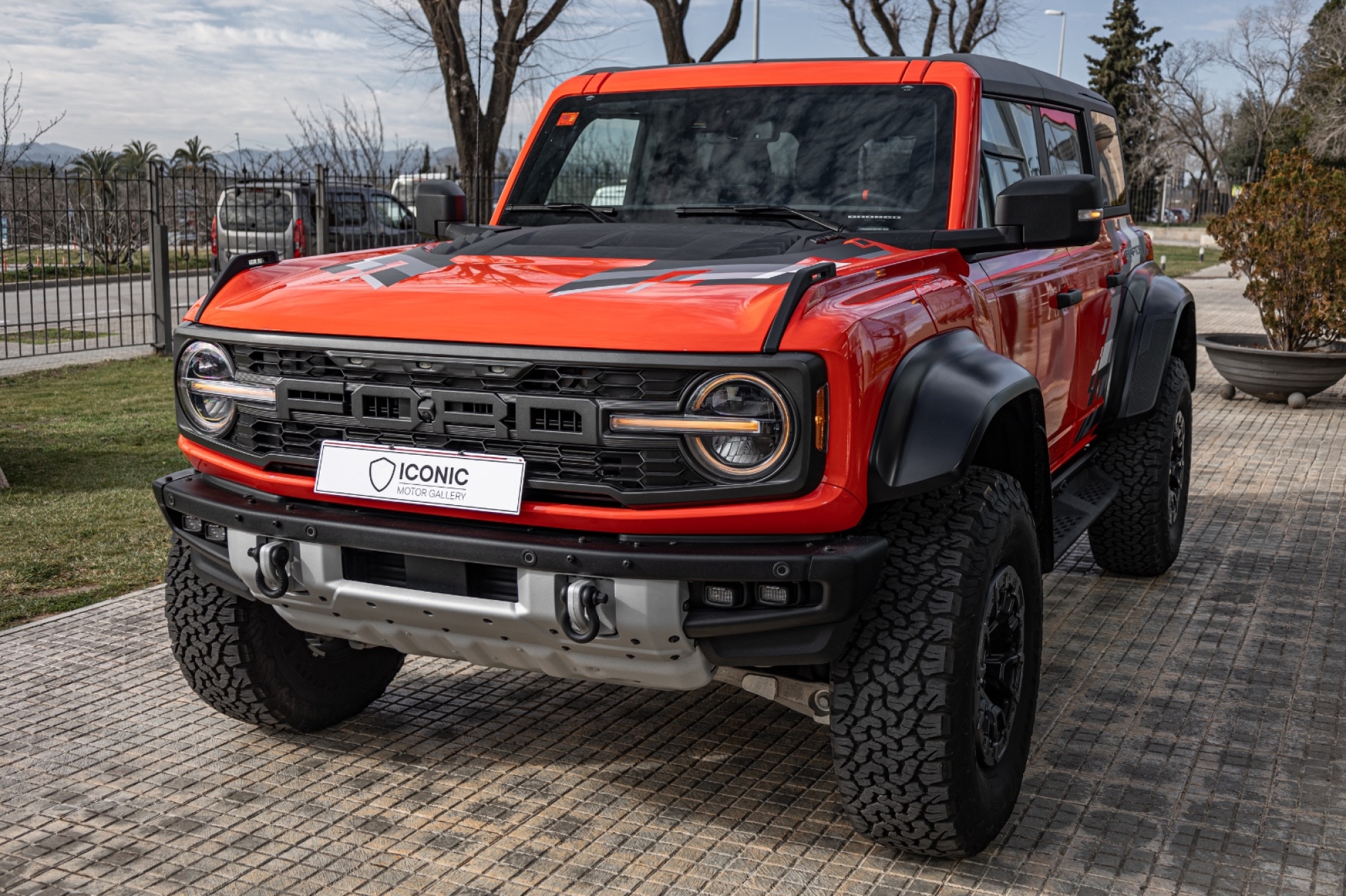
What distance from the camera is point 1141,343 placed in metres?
5.48

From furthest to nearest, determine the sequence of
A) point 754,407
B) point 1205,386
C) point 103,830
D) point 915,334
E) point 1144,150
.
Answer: point 1144,150 < point 1205,386 < point 103,830 < point 915,334 < point 754,407

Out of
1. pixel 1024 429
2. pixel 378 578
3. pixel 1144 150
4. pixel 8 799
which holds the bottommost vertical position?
pixel 8 799

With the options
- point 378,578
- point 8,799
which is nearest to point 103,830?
point 8,799

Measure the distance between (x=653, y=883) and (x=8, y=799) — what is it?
1.81 meters

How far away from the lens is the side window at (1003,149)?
4020 mm

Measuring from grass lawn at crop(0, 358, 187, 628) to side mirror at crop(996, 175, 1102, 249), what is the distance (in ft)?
13.3

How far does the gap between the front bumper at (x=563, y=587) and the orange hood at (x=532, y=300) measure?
0.44 meters

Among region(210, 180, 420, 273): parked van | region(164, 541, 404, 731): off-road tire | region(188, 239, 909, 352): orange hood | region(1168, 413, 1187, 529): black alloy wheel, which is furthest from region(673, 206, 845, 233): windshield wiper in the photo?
region(210, 180, 420, 273): parked van

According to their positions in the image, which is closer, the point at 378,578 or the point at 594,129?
the point at 378,578

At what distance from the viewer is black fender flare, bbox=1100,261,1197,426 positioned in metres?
5.32

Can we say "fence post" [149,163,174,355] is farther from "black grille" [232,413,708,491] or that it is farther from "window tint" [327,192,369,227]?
"black grille" [232,413,708,491]

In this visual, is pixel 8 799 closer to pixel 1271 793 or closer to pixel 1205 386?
pixel 1271 793

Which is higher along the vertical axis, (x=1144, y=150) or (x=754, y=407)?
(x=1144, y=150)

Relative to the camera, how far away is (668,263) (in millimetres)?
3348
